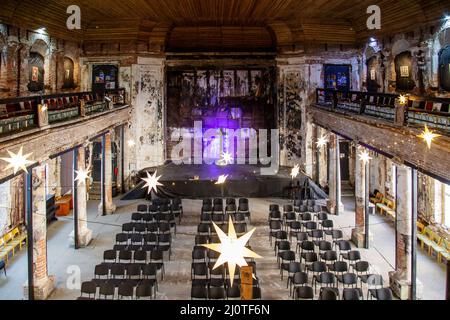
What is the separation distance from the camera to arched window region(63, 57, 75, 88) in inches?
940

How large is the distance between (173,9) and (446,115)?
15.4m

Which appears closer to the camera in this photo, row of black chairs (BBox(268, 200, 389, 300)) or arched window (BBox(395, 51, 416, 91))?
row of black chairs (BBox(268, 200, 389, 300))

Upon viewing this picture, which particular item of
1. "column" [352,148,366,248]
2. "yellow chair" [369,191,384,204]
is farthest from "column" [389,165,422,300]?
"yellow chair" [369,191,384,204]

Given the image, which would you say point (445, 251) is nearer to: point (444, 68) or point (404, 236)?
point (404, 236)

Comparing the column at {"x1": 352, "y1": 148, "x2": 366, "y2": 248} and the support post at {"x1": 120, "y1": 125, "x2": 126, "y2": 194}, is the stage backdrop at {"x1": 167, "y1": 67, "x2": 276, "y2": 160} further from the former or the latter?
the column at {"x1": 352, "y1": 148, "x2": 366, "y2": 248}

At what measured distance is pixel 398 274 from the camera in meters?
13.1

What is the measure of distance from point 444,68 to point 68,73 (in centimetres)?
1819

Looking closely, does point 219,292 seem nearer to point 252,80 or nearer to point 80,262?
point 80,262

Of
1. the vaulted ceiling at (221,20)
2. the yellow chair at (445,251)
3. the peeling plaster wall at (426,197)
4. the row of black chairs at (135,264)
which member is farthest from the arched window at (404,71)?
the row of black chairs at (135,264)

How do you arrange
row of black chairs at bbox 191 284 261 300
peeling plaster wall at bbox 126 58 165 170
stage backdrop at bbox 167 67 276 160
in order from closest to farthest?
row of black chairs at bbox 191 284 261 300, peeling plaster wall at bbox 126 58 165 170, stage backdrop at bbox 167 67 276 160

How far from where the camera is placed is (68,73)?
24.2 meters

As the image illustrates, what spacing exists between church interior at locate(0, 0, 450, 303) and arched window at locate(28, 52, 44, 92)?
0.31 ft

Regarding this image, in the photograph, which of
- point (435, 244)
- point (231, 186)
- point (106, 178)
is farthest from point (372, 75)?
point (106, 178)

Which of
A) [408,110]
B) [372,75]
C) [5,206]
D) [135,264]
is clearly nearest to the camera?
[408,110]
